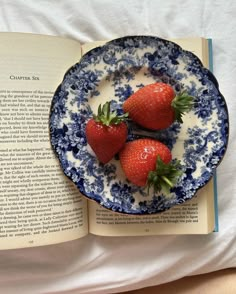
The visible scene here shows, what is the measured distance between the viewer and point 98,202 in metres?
0.63

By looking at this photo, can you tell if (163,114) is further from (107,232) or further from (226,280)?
(226,280)

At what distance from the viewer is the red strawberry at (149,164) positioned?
586mm

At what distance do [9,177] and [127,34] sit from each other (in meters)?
0.27

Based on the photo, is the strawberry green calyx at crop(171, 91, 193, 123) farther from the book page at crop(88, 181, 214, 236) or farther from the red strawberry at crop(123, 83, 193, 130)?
the book page at crop(88, 181, 214, 236)

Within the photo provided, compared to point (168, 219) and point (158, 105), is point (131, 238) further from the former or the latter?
point (158, 105)

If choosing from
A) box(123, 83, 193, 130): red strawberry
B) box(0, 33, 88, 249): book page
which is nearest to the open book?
box(0, 33, 88, 249): book page

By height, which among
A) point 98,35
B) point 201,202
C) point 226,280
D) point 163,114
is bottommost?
point 226,280

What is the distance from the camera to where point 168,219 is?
0.65 metres

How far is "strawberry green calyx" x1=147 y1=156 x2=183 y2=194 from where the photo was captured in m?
0.58

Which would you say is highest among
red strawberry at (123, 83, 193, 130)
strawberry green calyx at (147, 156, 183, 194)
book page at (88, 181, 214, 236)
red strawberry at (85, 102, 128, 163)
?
red strawberry at (123, 83, 193, 130)

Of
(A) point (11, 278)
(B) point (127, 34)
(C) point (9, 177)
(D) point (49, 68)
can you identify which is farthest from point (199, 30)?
(A) point (11, 278)

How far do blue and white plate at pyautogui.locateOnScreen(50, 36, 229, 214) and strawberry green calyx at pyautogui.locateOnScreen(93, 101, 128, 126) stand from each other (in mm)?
46

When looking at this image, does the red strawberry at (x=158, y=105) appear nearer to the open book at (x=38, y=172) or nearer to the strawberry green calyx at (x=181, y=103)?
the strawberry green calyx at (x=181, y=103)

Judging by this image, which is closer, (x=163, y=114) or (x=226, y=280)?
(x=163, y=114)
